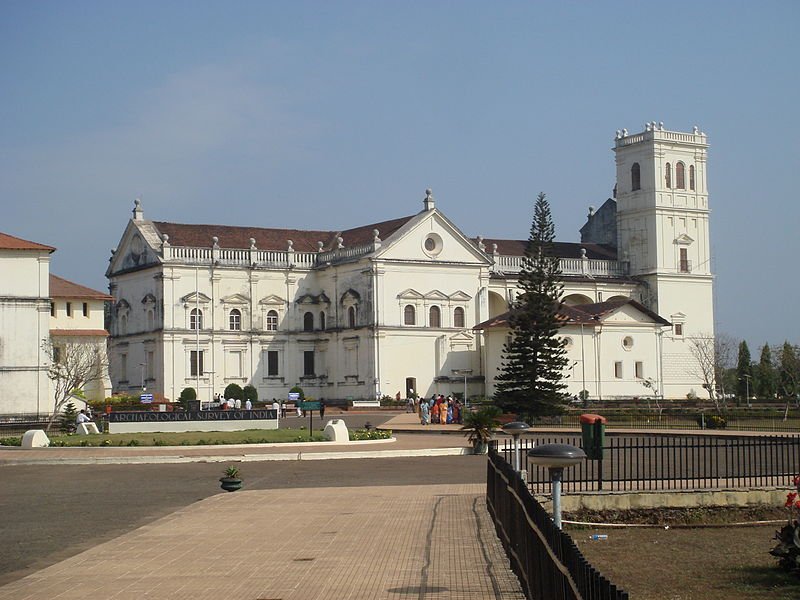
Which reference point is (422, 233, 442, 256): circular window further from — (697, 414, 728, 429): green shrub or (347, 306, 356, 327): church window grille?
(697, 414, 728, 429): green shrub

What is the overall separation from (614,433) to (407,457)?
12199 millimetres

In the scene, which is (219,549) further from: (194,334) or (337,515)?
(194,334)

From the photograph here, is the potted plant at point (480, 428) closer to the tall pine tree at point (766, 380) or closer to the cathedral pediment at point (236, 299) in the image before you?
the cathedral pediment at point (236, 299)

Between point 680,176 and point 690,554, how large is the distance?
79108 mm

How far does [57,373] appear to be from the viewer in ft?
197

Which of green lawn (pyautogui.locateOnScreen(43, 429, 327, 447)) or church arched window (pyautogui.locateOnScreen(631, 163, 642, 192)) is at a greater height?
church arched window (pyautogui.locateOnScreen(631, 163, 642, 192))

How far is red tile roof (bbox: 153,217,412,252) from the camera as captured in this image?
8269cm

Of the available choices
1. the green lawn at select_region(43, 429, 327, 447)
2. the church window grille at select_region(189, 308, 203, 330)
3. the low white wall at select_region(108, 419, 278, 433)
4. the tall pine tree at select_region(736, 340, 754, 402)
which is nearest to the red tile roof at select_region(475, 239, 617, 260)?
the tall pine tree at select_region(736, 340, 754, 402)

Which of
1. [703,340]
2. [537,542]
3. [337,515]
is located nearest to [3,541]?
[337,515]

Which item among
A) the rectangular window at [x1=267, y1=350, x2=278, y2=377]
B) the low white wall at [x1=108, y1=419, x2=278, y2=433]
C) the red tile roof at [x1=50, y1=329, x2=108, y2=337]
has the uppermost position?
the red tile roof at [x1=50, y1=329, x2=108, y2=337]

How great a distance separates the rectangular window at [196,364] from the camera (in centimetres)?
7919

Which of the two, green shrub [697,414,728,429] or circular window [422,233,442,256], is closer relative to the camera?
green shrub [697,414,728,429]

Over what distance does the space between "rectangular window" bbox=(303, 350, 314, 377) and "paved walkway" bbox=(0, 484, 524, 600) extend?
62.8 m

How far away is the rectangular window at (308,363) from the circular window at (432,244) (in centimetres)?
1034
